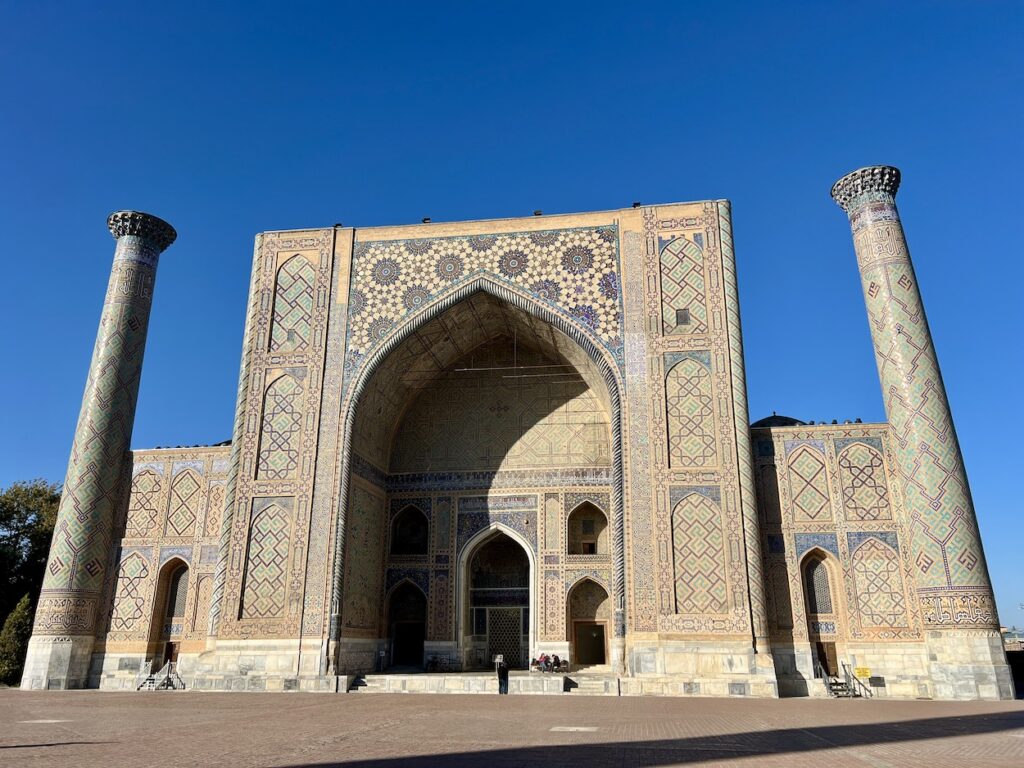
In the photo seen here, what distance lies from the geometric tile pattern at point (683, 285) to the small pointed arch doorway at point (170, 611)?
926 cm

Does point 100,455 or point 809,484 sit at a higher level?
point 100,455

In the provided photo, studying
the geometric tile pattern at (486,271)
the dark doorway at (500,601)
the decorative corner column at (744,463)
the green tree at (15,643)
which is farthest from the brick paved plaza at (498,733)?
the geometric tile pattern at (486,271)

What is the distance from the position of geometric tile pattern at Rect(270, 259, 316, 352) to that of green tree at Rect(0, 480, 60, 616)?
7.70 metres

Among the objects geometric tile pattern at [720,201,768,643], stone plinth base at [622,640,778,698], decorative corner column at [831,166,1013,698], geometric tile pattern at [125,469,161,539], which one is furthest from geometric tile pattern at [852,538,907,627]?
geometric tile pattern at [125,469,161,539]

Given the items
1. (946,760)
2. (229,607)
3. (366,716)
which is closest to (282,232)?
(229,607)

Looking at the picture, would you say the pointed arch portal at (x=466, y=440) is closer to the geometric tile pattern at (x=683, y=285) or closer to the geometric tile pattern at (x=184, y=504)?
the geometric tile pattern at (x=683, y=285)

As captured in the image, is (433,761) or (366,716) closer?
(433,761)

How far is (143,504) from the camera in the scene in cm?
1383

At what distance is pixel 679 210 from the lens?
538 inches

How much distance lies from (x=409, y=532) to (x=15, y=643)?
7.05 m

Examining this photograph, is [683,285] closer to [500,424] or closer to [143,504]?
[500,424]

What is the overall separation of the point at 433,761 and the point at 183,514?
1067 cm

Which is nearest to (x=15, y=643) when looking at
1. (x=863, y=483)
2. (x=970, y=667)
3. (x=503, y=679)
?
(x=503, y=679)

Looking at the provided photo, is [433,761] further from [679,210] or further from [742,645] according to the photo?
[679,210]
